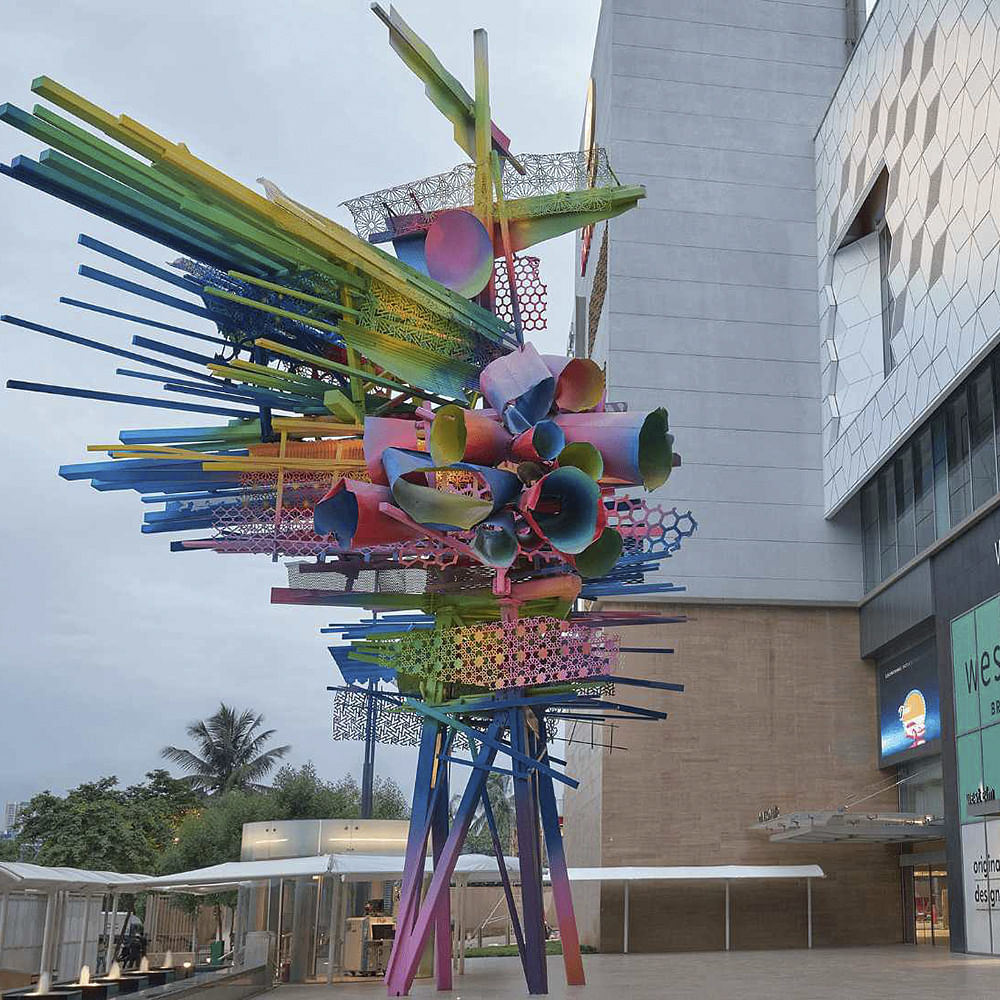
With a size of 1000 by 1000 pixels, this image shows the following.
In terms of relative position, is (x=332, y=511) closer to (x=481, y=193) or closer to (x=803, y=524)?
(x=481, y=193)

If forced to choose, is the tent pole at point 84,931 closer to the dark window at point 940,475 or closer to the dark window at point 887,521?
the dark window at point 940,475

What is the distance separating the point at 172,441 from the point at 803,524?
22.8 meters

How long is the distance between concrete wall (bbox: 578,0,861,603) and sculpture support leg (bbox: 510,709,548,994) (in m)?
18.1

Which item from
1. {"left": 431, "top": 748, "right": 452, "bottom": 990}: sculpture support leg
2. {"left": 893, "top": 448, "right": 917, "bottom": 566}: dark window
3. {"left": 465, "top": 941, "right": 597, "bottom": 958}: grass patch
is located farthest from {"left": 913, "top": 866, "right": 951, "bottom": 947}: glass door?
{"left": 431, "top": 748, "right": 452, "bottom": 990}: sculpture support leg

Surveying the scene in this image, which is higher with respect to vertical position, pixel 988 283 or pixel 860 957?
pixel 988 283

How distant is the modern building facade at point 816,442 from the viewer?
2730 centimetres

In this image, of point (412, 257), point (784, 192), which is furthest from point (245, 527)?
point (784, 192)

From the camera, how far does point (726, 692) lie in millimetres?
34469

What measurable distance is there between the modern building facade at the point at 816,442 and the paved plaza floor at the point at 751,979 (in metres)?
2.94

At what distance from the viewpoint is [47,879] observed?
17.2 meters

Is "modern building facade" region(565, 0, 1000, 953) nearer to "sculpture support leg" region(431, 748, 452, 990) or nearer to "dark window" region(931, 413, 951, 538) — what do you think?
"dark window" region(931, 413, 951, 538)

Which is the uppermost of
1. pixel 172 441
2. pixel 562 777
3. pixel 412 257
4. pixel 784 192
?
pixel 784 192

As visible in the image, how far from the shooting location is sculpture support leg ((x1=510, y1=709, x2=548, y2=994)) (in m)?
16.8

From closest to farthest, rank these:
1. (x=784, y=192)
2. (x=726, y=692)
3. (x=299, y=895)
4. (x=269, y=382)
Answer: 1. (x=269, y=382)
2. (x=299, y=895)
3. (x=726, y=692)
4. (x=784, y=192)
